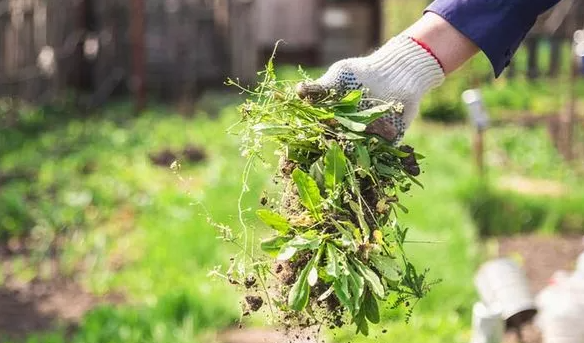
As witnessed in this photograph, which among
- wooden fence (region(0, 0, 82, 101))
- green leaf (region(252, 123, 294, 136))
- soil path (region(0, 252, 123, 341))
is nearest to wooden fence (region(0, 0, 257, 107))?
wooden fence (region(0, 0, 82, 101))

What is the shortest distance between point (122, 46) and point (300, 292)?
1043 cm

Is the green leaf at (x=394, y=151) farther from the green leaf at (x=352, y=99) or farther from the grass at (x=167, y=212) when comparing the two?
the grass at (x=167, y=212)

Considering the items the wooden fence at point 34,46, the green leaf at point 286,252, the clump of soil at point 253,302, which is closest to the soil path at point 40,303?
the clump of soil at point 253,302

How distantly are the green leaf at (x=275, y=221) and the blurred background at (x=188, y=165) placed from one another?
0.79ft

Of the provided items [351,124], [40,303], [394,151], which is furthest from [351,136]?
[40,303]

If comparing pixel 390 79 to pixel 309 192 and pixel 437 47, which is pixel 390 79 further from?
pixel 309 192

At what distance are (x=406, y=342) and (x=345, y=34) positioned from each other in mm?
11729

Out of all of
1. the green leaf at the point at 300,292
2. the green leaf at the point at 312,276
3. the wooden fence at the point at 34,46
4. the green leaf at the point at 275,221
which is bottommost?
the wooden fence at the point at 34,46

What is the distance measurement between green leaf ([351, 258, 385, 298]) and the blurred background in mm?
181

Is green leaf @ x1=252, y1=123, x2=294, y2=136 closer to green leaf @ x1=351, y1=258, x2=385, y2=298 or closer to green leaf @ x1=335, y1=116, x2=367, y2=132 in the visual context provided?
green leaf @ x1=335, y1=116, x2=367, y2=132

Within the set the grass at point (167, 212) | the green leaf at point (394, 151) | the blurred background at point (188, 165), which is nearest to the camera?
the green leaf at point (394, 151)

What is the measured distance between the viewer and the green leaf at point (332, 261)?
2166 mm

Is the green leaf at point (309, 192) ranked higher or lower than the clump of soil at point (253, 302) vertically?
higher

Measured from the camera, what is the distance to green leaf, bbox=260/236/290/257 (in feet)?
7.40
